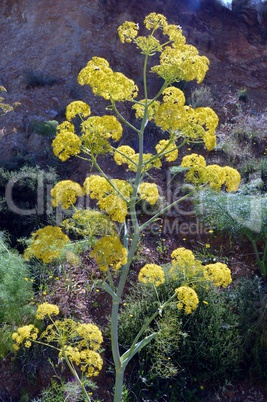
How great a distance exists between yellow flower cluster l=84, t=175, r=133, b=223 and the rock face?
5.86 metres

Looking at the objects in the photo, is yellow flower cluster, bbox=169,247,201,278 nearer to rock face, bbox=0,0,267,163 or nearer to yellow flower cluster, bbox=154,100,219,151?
yellow flower cluster, bbox=154,100,219,151

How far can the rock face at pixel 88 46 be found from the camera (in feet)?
32.6

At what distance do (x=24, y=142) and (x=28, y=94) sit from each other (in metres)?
1.72

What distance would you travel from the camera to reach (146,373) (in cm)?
479

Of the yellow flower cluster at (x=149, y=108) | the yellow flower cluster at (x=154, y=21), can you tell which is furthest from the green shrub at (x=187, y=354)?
the yellow flower cluster at (x=154, y=21)

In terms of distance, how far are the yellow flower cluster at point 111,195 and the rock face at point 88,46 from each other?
5.86m

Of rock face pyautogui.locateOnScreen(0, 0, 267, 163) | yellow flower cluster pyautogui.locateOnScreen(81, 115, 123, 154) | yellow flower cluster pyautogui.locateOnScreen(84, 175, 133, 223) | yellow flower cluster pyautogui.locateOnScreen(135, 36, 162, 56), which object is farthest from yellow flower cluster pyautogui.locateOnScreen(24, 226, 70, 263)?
rock face pyautogui.locateOnScreen(0, 0, 267, 163)

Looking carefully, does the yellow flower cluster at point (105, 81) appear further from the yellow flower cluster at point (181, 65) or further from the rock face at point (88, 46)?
the rock face at point (88, 46)

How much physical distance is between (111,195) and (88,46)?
851 centimetres

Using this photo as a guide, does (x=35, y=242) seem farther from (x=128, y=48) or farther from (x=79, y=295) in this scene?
(x=128, y=48)

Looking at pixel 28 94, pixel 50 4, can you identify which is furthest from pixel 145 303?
pixel 50 4

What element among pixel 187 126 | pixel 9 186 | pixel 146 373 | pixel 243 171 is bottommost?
pixel 146 373

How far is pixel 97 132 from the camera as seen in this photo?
3287 mm

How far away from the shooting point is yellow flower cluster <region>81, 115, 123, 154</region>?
328 centimetres
